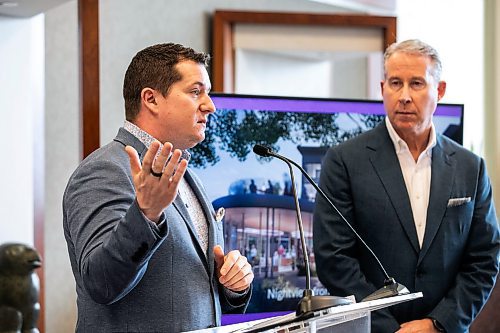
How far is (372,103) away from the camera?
419 cm

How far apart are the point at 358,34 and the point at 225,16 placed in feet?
2.69

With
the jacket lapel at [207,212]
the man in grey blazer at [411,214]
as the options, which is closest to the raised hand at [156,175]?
the jacket lapel at [207,212]

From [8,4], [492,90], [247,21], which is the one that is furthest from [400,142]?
[492,90]

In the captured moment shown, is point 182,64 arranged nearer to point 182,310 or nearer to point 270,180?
point 182,310

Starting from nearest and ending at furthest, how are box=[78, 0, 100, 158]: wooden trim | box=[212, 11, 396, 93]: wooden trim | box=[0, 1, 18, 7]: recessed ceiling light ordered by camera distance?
box=[78, 0, 100, 158]: wooden trim → box=[0, 1, 18, 7]: recessed ceiling light → box=[212, 11, 396, 93]: wooden trim

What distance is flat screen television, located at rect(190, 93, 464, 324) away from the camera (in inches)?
156

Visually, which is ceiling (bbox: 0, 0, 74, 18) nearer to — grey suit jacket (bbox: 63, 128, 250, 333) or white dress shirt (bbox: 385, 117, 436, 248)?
white dress shirt (bbox: 385, 117, 436, 248)

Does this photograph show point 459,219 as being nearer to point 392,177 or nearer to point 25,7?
point 392,177

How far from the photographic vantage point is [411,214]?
3209 mm

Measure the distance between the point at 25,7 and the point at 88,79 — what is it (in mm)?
680

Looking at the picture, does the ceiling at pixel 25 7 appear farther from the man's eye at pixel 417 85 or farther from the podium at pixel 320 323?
the podium at pixel 320 323

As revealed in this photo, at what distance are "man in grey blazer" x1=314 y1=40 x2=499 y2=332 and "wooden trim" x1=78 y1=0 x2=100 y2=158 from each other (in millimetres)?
1072

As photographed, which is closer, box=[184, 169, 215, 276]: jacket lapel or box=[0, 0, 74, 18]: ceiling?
box=[184, 169, 215, 276]: jacket lapel

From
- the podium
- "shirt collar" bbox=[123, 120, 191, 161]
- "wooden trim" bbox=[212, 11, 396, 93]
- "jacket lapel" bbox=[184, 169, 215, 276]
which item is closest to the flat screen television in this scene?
"wooden trim" bbox=[212, 11, 396, 93]
